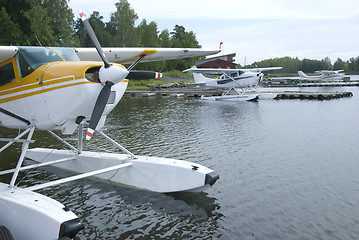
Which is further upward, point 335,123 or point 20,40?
point 20,40

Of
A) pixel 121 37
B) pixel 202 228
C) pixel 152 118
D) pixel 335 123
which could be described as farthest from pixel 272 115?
pixel 121 37

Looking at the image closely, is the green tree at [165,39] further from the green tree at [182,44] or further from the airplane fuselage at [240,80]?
the airplane fuselage at [240,80]

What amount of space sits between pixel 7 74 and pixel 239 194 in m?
5.27

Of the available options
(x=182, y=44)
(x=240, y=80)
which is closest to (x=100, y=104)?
(x=240, y=80)

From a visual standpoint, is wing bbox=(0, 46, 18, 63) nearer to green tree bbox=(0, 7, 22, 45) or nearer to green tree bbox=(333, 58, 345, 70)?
green tree bbox=(0, 7, 22, 45)

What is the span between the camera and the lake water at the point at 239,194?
5.07 metres

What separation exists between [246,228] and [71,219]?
2708 mm

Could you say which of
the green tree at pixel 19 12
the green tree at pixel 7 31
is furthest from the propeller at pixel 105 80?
the green tree at pixel 19 12

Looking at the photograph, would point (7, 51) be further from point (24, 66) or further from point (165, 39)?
point (165, 39)

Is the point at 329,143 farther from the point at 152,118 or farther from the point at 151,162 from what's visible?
the point at 152,118

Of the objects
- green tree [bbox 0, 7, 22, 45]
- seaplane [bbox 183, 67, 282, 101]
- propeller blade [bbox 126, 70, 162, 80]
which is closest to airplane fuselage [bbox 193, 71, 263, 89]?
seaplane [bbox 183, 67, 282, 101]

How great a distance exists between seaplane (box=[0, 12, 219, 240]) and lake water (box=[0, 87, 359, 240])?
1.54 ft

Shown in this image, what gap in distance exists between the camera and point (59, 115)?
5.54 m

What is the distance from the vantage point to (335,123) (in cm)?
1499
